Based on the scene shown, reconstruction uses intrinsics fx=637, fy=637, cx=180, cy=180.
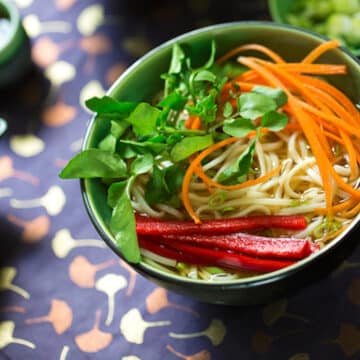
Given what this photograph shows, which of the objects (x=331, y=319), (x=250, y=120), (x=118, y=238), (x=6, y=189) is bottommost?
(x=331, y=319)

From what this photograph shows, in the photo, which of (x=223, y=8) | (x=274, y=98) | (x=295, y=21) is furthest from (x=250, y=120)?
(x=223, y=8)

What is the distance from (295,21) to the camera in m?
1.40

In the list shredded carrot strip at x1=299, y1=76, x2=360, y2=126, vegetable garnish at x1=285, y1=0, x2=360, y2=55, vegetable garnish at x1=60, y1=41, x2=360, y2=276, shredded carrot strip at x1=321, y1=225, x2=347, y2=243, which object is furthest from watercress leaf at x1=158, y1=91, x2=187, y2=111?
vegetable garnish at x1=285, y1=0, x2=360, y2=55

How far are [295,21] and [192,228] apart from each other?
24.0 inches

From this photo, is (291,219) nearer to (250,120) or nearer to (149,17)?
(250,120)

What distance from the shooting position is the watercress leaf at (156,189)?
1044mm

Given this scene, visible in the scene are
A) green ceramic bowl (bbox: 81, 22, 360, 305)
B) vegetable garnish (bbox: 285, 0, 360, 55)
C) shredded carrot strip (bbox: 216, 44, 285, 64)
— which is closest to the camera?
green ceramic bowl (bbox: 81, 22, 360, 305)

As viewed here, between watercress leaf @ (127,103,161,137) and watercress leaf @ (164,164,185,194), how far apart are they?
0.07m

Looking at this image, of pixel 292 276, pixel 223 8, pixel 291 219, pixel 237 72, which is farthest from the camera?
pixel 223 8

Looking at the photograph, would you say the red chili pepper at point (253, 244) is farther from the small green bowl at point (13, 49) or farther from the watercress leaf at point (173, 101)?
the small green bowl at point (13, 49)

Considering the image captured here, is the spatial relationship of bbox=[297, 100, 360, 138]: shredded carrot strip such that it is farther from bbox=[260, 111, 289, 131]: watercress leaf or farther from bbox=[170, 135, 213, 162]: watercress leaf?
bbox=[170, 135, 213, 162]: watercress leaf

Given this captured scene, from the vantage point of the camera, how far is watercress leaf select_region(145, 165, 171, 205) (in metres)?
1.04

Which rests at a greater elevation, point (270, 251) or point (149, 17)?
point (149, 17)

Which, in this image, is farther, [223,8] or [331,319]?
[223,8]
